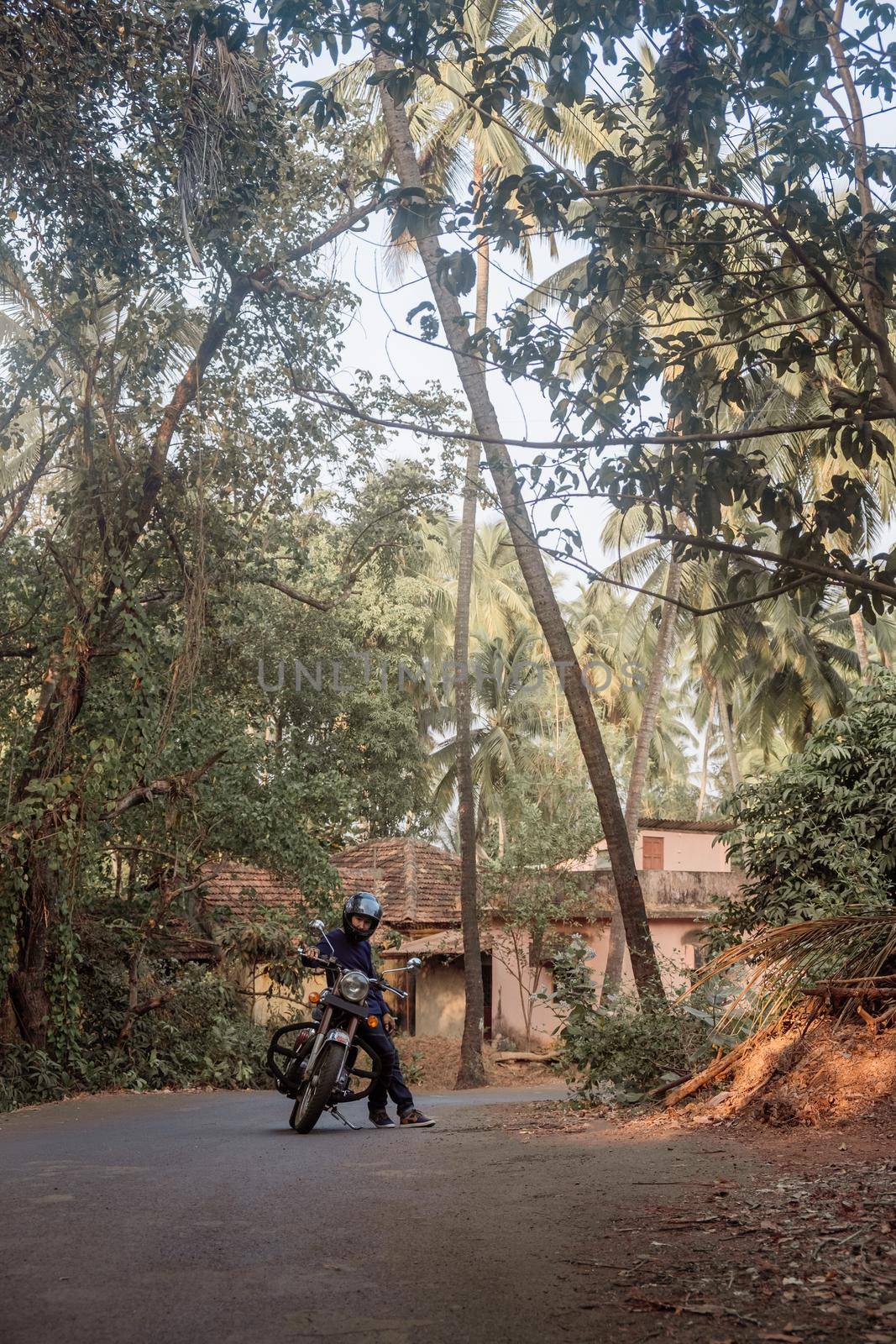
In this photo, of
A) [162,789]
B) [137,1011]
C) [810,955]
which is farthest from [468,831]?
[810,955]

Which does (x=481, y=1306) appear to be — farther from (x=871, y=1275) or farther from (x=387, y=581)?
(x=387, y=581)

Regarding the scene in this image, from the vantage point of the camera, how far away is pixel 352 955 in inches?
412

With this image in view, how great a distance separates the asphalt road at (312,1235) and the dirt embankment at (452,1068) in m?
18.5

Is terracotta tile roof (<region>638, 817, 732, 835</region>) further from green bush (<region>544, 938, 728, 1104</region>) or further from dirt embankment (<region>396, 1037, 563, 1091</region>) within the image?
green bush (<region>544, 938, 728, 1104</region>)

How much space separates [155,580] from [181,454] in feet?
5.47

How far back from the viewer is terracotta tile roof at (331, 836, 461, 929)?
117ft

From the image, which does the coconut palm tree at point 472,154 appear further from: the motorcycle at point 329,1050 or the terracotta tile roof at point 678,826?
the terracotta tile roof at point 678,826

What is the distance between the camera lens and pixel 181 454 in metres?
15.7

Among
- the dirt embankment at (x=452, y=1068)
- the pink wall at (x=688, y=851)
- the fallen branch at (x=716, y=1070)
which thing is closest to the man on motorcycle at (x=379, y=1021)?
the fallen branch at (x=716, y=1070)

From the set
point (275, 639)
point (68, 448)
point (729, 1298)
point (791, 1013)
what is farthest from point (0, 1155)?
point (275, 639)

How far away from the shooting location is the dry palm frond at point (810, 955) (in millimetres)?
9398

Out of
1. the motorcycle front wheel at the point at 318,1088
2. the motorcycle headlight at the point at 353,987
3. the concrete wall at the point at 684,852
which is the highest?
the concrete wall at the point at 684,852

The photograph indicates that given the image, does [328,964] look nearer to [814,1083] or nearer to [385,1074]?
[385,1074]

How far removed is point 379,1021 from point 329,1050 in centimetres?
66
